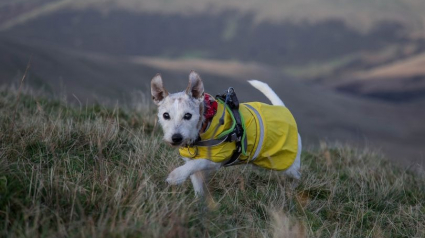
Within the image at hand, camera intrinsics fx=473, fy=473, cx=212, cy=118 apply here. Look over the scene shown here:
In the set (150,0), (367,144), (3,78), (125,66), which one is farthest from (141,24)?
(367,144)

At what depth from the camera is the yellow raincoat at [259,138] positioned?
4.11 m

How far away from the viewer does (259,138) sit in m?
4.46

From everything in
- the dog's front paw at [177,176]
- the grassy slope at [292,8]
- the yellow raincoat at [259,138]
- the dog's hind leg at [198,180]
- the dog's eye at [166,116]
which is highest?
the grassy slope at [292,8]

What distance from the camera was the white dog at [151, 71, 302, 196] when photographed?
155 inches

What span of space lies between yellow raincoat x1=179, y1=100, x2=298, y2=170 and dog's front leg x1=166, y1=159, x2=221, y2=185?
0.21 feet

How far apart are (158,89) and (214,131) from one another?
2.04 feet

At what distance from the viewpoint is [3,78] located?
84.0 ft

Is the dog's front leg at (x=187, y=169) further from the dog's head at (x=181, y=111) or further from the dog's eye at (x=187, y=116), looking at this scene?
the dog's eye at (x=187, y=116)

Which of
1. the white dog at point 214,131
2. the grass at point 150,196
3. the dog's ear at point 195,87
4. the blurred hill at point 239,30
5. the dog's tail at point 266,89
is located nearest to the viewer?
the grass at point 150,196

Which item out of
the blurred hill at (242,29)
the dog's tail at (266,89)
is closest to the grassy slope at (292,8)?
the blurred hill at (242,29)

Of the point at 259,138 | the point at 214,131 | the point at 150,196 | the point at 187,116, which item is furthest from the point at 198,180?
the point at 150,196

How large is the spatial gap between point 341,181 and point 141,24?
9202 centimetres

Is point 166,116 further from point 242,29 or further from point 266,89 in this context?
point 242,29

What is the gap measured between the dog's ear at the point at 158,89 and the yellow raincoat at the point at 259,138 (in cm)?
49
